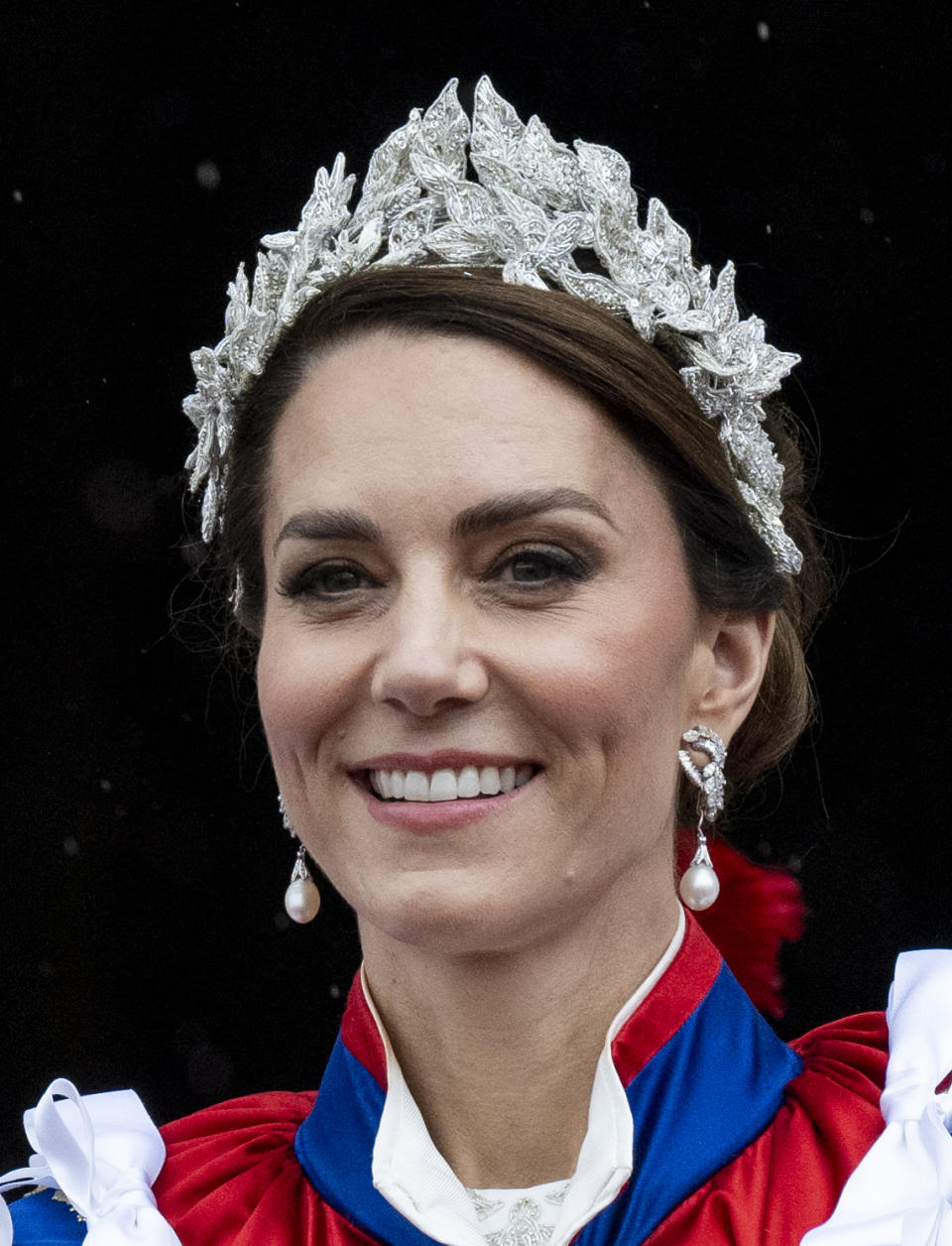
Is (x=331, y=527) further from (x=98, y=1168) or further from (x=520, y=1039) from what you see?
(x=98, y=1168)

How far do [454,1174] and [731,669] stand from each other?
61 cm

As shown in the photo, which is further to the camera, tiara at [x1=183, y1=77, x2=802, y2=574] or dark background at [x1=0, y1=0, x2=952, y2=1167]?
dark background at [x1=0, y1=0, x2=952, y2=1167]

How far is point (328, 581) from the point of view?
2121 mm

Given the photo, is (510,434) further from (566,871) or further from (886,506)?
(886,506)

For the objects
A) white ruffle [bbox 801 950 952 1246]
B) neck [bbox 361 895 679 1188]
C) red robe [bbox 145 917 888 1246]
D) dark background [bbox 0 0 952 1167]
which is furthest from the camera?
dark background [bbox 0 0 952 1167]

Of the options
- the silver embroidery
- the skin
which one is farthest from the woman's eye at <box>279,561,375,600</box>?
the silver embroidery

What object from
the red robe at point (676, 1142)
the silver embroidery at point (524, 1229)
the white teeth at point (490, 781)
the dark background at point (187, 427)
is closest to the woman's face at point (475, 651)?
the white teeth at point (490, 781)

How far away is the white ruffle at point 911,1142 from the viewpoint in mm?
1849

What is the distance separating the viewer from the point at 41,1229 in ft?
7.07

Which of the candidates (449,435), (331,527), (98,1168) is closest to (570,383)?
(449,435)

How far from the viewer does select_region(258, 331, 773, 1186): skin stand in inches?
78.1

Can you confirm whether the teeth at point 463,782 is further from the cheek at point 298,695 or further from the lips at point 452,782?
the cheek at point 298,695

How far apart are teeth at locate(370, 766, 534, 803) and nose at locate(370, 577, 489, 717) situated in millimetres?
69

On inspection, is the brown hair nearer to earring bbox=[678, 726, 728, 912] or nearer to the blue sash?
earring bbox=[678, 726, 728, 912]
